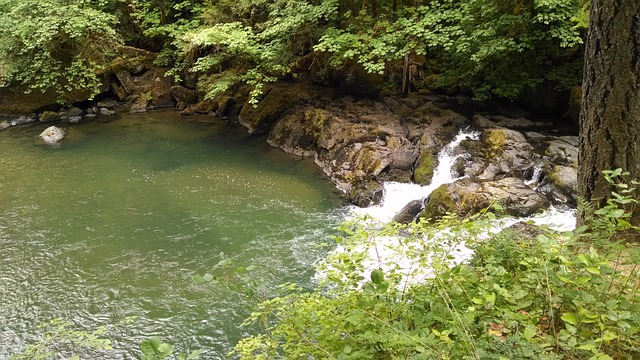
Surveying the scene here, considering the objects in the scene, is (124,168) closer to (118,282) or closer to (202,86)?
(202,86)

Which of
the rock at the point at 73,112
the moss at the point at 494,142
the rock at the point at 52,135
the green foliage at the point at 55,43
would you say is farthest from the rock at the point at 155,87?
the moss at the point at 494,142

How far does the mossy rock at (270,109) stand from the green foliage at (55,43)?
5959mm

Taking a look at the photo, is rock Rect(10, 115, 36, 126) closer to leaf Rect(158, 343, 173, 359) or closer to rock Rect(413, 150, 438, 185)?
rock Rect(413, 150, 438, 185)

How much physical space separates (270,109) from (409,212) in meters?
6.99

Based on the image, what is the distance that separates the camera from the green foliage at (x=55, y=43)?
46.4 feet

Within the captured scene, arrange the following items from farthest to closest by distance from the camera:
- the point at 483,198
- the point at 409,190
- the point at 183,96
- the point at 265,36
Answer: the point at 183,96, the point at 265,36, the point at 409,190, the point at 483,198

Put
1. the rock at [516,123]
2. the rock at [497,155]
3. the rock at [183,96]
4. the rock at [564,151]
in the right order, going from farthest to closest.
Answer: the rock at [183,96], the rock at [516,123], the rock at [497,155], the rock at [564,151]

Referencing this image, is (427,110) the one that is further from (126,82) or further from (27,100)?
(27,100)

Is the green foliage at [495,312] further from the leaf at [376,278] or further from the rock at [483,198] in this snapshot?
the rock at [483,198]

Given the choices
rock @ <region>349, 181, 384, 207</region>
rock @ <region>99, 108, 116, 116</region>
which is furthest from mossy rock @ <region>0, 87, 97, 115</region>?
rock @ <region>349, 181, 384, 207</region>

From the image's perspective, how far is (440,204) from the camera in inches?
316

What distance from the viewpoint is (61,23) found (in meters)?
14.4

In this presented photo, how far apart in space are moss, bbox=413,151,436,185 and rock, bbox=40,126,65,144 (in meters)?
11.0

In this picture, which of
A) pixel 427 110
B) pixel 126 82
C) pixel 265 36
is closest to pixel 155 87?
pixel 126 82
